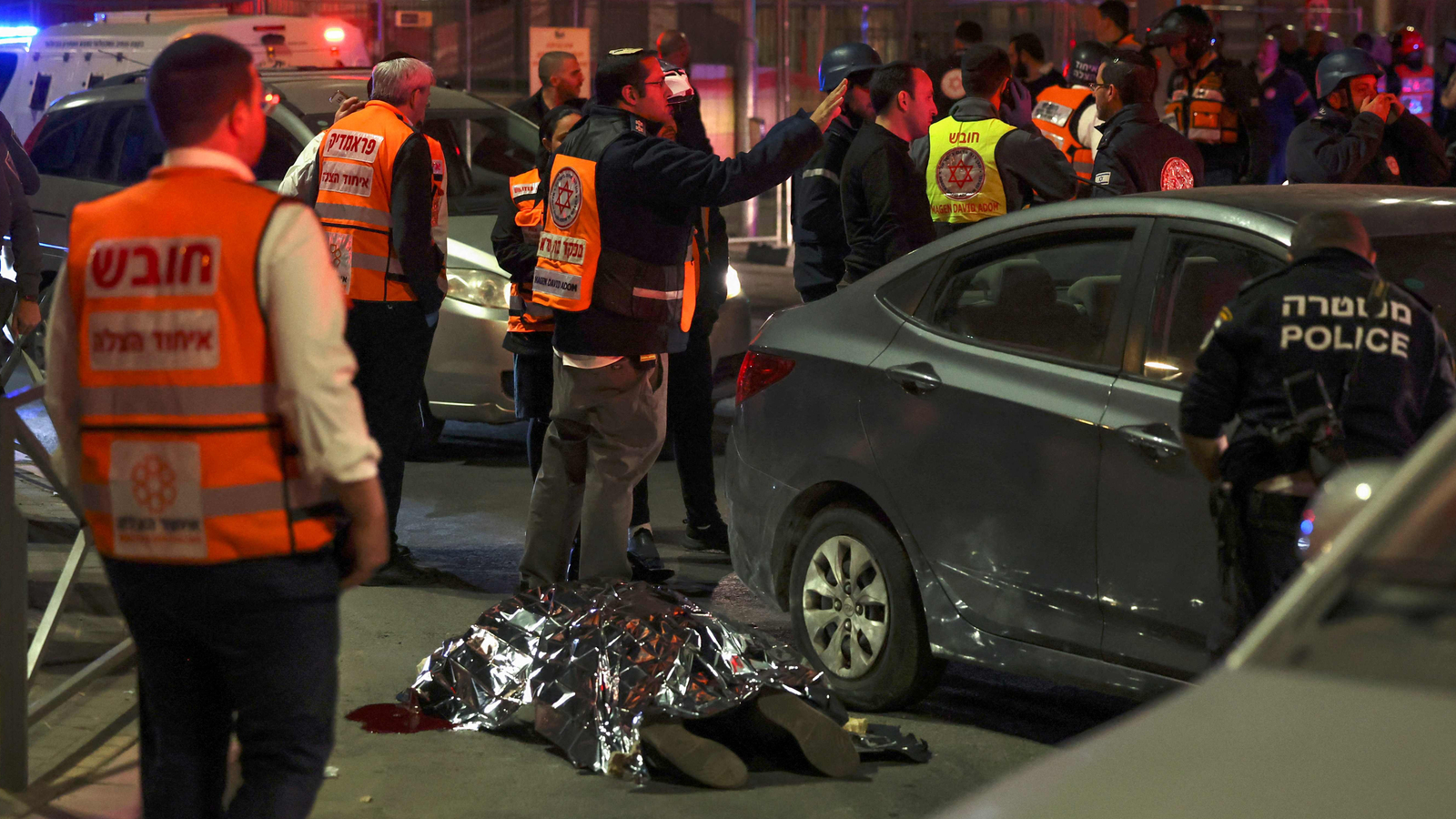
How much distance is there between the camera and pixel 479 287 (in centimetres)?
877

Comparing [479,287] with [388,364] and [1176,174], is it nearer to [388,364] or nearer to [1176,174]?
[388,364]

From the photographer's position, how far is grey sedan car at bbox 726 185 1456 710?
14.3 feet

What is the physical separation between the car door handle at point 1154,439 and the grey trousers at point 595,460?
2.04 m

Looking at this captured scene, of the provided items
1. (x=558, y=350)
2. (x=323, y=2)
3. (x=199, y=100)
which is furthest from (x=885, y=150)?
(x=323, y=2)

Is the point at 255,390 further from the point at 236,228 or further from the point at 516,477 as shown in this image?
the point at 516,477

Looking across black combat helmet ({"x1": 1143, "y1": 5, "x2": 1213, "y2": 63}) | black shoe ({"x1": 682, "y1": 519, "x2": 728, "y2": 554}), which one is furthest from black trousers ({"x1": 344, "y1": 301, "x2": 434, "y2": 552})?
black combat helmet ({"x1": 1143, "y1": 5, "x2": 1213, "y2": 63})

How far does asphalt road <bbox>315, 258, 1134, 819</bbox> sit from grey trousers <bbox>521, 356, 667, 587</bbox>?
50cm

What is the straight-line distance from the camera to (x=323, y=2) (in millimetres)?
18344

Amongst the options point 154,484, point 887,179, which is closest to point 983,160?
point 887,179

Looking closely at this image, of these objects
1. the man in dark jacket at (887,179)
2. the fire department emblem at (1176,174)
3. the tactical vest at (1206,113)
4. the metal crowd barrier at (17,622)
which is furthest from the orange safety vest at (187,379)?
the tactical vest at (1206,113)

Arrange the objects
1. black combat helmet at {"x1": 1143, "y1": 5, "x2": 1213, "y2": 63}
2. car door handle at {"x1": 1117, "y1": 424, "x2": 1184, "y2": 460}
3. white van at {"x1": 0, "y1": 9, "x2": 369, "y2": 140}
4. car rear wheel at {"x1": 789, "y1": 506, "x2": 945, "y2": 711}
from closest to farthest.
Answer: car door handle at {"x1": 1117, "y1": 424, "x2": 1184, "y2": 460} < car rear wheel at {"x1": 789, "y1": 506, "x2": 945, "y2": 711} < black combat helmet at {"x1": 1143, "y1": 5, "x2": 1213, "y2": 63} < white van at {"x1": 0, "y1": 9, "x2": 369, "y2": 140}

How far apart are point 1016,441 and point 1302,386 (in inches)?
37.5

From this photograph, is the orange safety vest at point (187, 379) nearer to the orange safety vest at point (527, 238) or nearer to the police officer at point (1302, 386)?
the police officer at point (1302, 386)

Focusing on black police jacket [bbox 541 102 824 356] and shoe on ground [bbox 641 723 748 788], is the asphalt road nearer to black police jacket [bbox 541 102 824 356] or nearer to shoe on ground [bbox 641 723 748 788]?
shoe on ground [bbox 641 723 748 788]
